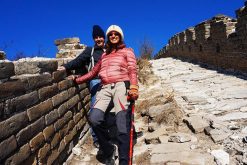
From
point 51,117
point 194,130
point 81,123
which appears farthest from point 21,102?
point 194,130

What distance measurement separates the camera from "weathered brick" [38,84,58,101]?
12.7 ft

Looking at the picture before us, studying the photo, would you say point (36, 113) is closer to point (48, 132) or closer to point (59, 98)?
point (48, 132)

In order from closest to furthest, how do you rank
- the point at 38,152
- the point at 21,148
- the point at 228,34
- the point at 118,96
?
1. the point at 21,148
2. the point at 38,152
3. the point at 118,96
4. the point at 228,34

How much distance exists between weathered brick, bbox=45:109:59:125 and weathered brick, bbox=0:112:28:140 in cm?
60

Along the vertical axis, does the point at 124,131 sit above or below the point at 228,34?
below

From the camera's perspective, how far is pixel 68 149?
187 inches

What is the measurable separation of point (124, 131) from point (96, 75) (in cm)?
124

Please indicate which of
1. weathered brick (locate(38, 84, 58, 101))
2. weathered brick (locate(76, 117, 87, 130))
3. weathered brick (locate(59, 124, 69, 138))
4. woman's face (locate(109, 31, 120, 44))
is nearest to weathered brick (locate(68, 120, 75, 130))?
weathered brick (locate(59, 124, 69, 138))

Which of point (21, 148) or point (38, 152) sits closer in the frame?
point (21, 148)

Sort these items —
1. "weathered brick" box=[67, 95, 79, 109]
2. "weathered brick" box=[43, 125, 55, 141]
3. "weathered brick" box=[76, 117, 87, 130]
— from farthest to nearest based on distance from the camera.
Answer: "weathered brick" box=[76, 117, 87, 130]
"weathered brick" box=[67, 95, 79, 109]
"weathered brick" box=[43, 125, 55, 141]

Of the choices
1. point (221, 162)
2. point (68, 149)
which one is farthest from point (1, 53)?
point (221, 162)

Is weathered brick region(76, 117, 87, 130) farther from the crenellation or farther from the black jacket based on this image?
the black jacket

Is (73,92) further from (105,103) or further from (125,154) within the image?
(125,154)

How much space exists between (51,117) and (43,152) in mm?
496
